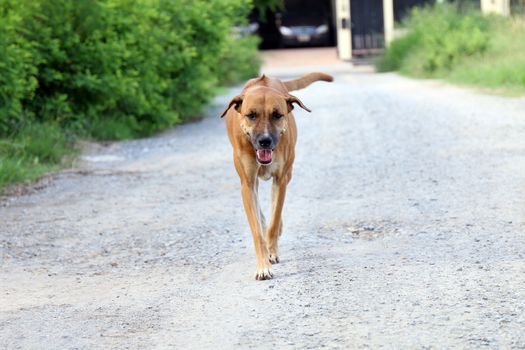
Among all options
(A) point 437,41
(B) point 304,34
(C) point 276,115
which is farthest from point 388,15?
(C) point 276,115

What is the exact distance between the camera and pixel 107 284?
763 cm

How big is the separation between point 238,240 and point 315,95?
623 inches

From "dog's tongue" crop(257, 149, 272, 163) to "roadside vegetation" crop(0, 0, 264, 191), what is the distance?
5.57 metres

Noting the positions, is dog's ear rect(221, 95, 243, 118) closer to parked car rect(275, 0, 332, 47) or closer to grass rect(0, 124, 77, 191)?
grass rect(0, 124, 77, 191)

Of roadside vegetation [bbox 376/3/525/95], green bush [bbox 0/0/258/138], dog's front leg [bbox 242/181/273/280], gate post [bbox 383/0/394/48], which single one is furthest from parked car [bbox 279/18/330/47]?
dog's front leg [bbox 242/181/273/280]

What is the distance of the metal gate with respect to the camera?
41656 mm

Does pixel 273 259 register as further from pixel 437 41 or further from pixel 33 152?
pixel 437 41

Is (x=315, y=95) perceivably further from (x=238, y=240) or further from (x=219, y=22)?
(x=238, y=240)

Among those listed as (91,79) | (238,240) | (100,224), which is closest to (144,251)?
(238,240)

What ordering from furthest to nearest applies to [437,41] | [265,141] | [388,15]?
[388,15] → [437,41] → [265,141]

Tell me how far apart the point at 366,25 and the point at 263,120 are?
114 ft

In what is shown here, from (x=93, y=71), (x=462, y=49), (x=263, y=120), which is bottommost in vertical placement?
(x=462, y=49)

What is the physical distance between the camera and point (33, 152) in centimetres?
1414

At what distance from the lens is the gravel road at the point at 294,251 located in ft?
19.9
